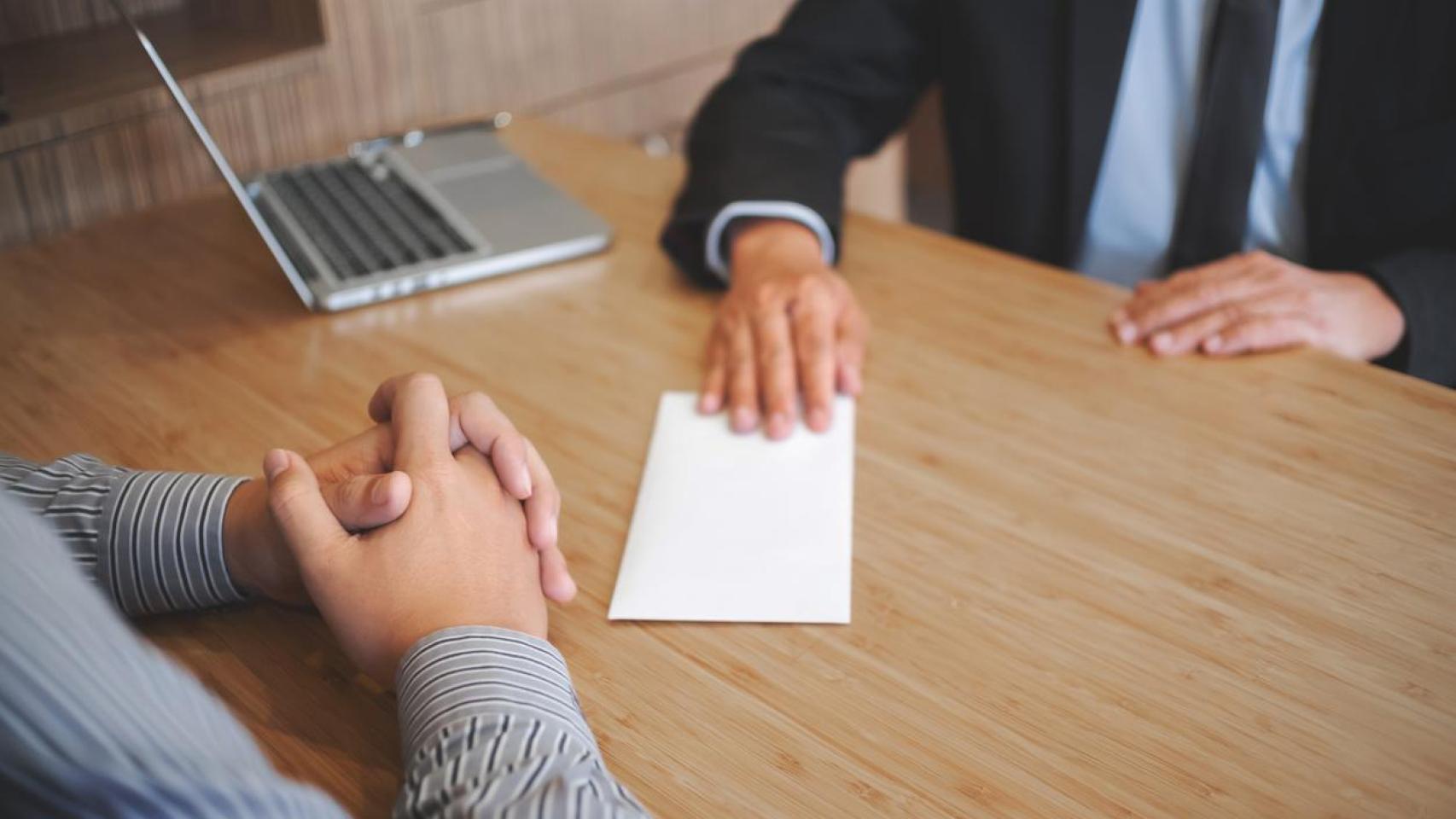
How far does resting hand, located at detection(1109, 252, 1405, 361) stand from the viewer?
0.98 metres

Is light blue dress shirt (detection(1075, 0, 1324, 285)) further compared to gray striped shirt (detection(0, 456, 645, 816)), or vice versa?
light blue dress shirt (detection(1075, 0, 1324, 285))

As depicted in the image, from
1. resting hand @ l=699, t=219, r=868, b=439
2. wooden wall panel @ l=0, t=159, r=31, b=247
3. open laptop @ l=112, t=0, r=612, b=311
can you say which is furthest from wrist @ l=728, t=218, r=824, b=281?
wooden wall panel @ l=0, t=159, r=31, b=247

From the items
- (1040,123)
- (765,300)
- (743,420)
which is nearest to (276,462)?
(743,420)

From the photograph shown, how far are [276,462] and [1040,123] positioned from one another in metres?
0.91

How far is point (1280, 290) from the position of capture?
1.02m

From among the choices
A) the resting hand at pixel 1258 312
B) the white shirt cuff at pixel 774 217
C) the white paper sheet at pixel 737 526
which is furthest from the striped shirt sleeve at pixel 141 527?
the resting hand at pixel 1258 312

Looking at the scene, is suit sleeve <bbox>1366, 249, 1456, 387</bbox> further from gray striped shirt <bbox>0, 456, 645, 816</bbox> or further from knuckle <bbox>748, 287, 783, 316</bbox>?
gray striped shirt <bbox>0, 456, 645, 816</bbox>

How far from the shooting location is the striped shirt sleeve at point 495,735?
568 mm

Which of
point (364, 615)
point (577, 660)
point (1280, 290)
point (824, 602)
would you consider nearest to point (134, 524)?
point (364, 615)

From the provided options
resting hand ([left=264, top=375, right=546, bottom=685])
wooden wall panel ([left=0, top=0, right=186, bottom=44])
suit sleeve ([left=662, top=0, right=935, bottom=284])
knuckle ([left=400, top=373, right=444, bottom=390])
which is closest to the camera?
resting hand ([left=264, top=375, right=546, bottom=685])

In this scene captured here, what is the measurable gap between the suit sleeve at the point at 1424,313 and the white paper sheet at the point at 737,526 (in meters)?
0.50

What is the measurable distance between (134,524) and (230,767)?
0.36 metres

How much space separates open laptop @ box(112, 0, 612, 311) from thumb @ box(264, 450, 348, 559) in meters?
0.37

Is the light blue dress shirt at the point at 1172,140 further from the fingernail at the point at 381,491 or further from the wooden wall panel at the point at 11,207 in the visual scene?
the wooden wall panel at the point at 11,207
